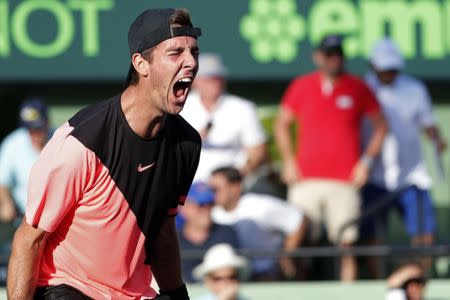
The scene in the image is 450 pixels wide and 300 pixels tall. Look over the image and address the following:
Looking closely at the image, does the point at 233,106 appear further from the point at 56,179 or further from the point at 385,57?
the point at 56,179

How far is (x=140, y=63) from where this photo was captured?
14.3 feet

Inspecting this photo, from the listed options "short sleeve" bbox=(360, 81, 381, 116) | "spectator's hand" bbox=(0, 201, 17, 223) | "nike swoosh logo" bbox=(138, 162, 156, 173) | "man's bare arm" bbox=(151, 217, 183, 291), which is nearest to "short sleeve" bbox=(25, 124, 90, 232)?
"nike swoosh logo" bbox=(138, 162, 156, 173)

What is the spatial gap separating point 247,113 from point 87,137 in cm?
440

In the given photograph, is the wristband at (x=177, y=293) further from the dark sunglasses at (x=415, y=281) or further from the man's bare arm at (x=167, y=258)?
the dark sunglasses at (x=415, y=281)

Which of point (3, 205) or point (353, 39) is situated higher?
point (353, 39)

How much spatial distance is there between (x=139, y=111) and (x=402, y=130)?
491 cm

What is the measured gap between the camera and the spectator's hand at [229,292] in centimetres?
736

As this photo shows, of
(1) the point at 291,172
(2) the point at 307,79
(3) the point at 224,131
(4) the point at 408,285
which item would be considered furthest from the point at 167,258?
(2) the point at 307,79

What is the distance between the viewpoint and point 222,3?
374 inches

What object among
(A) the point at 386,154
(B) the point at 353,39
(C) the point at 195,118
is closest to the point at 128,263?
(C) the point at 195,118

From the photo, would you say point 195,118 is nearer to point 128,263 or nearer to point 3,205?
point 3,205

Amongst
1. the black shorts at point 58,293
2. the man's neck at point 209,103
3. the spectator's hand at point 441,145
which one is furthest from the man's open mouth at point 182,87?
the spectator's hand at point 441,145

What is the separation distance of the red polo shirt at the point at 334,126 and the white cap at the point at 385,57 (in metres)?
0.27

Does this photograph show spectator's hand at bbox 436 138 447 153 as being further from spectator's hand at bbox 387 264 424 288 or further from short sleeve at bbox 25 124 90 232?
short sleeve at bbox 25 124 90 232
